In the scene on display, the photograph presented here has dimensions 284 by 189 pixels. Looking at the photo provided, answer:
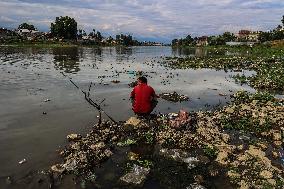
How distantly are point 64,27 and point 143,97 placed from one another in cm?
15877

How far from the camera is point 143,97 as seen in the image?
14.6 m

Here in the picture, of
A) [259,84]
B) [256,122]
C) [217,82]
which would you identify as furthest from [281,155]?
[217,82]

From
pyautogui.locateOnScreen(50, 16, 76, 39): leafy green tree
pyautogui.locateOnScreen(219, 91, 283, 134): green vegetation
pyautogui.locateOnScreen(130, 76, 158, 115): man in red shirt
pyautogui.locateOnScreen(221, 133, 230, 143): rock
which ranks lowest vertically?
pyautogui.locateOnScreen(221, 133, 230, 143): rock

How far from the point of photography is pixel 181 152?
1178 centimetres

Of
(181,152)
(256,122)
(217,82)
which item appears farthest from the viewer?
(217,82)

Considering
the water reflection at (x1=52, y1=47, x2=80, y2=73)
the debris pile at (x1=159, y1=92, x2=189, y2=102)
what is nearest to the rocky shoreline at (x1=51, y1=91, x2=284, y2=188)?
the debris pile at (x1=159, y1=92, x2=189, y2=102)

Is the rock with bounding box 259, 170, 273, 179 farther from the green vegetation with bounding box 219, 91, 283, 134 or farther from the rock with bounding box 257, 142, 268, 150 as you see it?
the green vegetation with bounding box 219, 91, 283, 134

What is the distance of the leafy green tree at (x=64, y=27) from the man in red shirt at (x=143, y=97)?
15813 cm

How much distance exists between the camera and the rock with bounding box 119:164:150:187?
383 inches

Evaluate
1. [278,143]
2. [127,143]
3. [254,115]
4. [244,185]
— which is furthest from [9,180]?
[254,115]

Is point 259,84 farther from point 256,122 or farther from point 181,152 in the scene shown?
point 181,152

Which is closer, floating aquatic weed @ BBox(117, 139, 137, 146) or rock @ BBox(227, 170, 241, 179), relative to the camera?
rock @ BBox(227, 170, 241, 179)

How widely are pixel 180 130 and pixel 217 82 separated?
1686 centimetres

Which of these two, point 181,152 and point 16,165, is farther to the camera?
point 181,152
